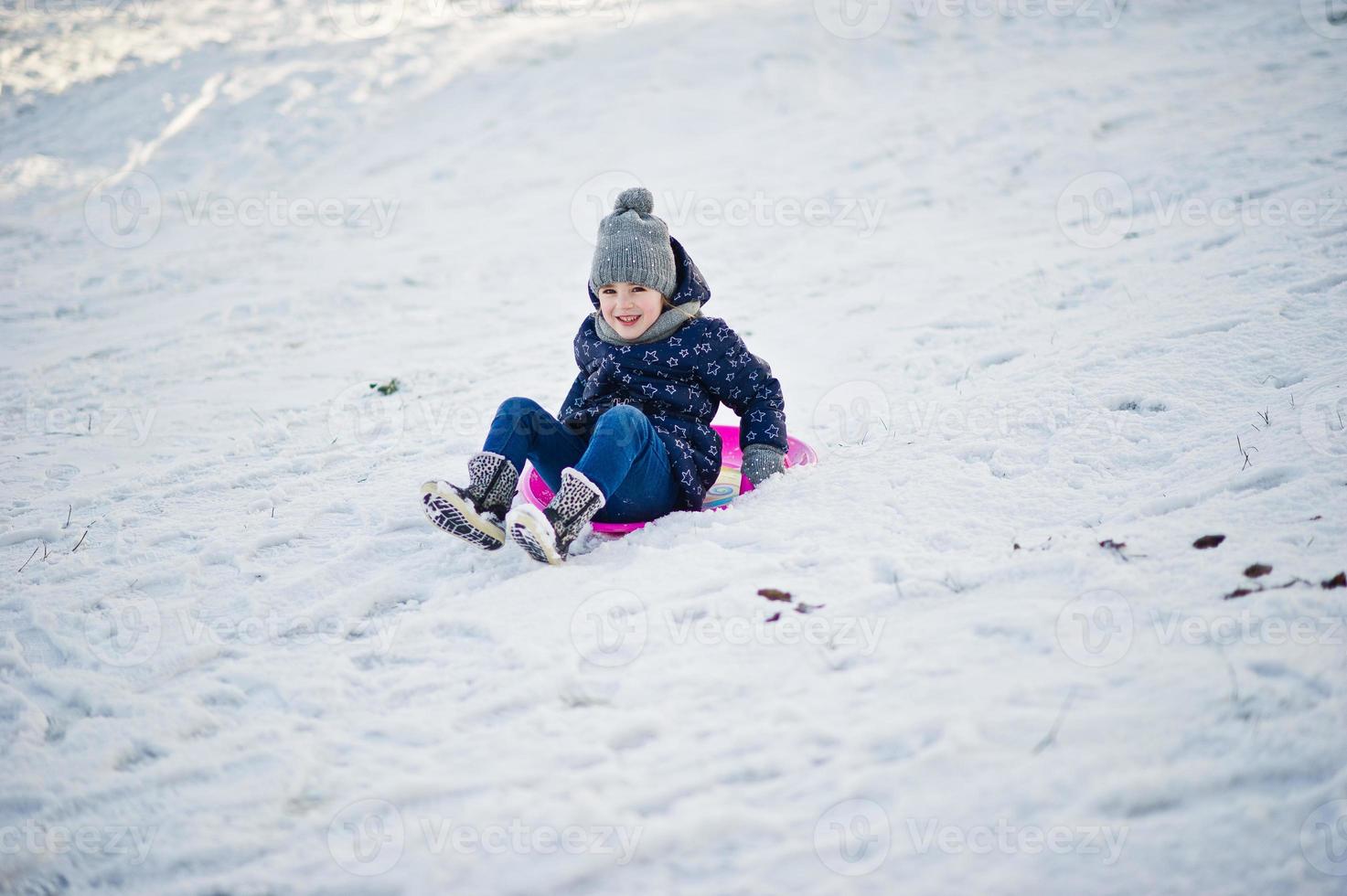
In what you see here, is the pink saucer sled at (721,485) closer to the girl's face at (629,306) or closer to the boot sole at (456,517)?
the boot sole at (456,517)

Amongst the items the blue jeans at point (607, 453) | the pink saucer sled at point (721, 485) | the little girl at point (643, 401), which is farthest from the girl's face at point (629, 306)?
the pink saucer sled at point (721, 485)

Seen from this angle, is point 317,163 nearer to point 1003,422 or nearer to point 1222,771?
point 1003,422

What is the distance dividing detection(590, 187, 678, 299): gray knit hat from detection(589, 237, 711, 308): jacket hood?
25 millimetres

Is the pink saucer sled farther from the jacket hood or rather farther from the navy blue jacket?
the jacket hood

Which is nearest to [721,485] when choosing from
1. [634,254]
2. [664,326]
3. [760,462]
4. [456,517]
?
[760,462]

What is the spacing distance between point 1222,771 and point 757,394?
183 cm

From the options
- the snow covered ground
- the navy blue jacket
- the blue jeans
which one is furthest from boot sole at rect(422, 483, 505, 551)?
the navy blue jacket

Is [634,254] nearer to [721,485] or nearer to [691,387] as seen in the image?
[691,387]

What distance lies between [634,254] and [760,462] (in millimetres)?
855

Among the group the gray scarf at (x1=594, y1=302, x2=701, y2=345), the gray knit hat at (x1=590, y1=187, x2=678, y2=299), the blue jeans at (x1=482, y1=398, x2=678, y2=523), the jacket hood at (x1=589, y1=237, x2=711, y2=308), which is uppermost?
the gray knit hat at (x1=590, y1=187, x2=678, y2=299)

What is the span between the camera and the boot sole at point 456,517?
2.55 meters

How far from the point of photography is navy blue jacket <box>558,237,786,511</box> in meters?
2.95

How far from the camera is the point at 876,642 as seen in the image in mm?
2076

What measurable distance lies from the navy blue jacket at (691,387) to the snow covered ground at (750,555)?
216 millimetres
